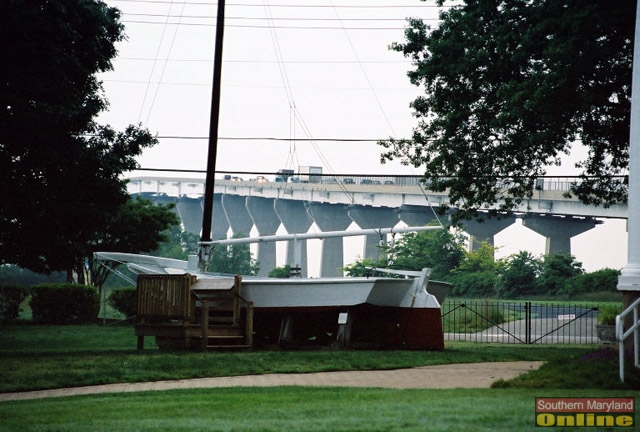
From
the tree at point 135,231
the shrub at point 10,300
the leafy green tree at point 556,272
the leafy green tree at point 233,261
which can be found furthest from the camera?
the leafy green tree at point 233,261

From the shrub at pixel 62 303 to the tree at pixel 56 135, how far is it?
9.97 metres

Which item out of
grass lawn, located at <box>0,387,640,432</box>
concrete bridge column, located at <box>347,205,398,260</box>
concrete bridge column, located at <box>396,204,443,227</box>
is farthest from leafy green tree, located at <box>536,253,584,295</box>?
grass lawn, located at <box>0,387,640,432</box>

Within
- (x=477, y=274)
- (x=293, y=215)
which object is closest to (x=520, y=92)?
(x=477, y=274)

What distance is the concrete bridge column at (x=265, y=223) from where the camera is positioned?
92.0m

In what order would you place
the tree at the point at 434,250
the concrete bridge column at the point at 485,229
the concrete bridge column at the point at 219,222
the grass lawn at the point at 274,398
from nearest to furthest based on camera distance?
the grass lawn at the point at 274,398
the tree at the point at 434,250
the concrete bridge column at the point at 485,229
the concrete bridge column at the point at 219,222

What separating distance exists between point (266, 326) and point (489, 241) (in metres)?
52.9

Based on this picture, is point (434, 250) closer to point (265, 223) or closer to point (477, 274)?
point (477, 274)

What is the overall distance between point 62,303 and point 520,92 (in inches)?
793

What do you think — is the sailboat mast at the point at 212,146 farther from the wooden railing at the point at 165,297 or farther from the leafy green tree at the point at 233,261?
the leafy green tree at the point at 233,261

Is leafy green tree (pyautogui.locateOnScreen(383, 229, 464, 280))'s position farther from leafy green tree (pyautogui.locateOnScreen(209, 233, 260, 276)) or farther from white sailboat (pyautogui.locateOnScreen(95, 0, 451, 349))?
white sailboat (pyautogui.locateOnScreen(95, 0, 451, 349))

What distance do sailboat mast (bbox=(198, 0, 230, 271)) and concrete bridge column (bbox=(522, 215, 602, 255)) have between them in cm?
4183

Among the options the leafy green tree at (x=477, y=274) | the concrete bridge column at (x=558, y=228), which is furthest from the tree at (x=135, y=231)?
the concrete bridge column at (x=558, y=228)

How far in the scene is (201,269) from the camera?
2520cm

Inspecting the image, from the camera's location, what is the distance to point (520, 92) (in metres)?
19.6
